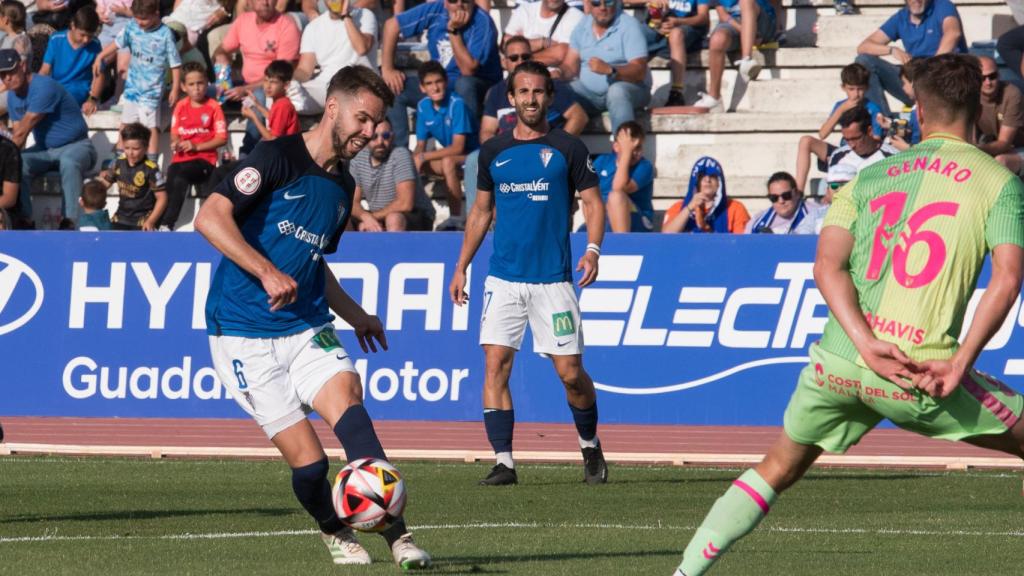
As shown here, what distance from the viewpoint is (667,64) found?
20.4 m

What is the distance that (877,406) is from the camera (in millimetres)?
5926

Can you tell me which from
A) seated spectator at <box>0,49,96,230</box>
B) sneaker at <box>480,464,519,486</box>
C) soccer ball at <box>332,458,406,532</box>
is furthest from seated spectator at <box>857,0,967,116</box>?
soccer ball at <box>332,458,406,532</box>

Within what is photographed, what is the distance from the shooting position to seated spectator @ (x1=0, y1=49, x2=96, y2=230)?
65.8 feet

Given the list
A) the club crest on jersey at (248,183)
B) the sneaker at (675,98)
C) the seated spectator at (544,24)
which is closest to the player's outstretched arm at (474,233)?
the club crest on jersey at (248,183)

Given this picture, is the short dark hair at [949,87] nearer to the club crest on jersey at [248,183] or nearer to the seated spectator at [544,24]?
the club crest on jersey at [248,183]

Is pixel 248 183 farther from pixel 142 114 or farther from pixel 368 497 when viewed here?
pixel 142 114

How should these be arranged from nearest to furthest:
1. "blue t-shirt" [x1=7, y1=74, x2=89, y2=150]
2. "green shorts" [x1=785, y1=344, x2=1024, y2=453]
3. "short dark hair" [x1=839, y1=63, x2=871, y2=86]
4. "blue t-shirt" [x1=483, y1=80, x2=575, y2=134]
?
1. "green shorts" [x1=785, y1=344, x2=1024, y2=453]
2. "short dark hair" [x1=839, y1=63, x2=871, y2=86]
3. "blue t-shirt" [x1=483, y1=80, x2=575, y2=134]
4. "blue t-shirt" [x1=7, y1=74, x2=89, y2=150]

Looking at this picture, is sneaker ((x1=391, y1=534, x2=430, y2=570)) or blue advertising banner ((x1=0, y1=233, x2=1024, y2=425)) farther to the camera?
blue advertising banner ((x1=0, y1=233, x2=1024, y2=425))

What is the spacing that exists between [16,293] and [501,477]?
6.84 meters

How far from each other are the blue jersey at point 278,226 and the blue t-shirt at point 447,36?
39.4 feet

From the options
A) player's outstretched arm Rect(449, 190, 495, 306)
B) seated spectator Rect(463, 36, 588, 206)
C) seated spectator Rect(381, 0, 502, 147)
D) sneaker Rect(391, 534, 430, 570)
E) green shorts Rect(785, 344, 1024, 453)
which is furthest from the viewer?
seated spectator Rect(381, 0, 502, 147)

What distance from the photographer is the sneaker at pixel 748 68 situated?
19.9m

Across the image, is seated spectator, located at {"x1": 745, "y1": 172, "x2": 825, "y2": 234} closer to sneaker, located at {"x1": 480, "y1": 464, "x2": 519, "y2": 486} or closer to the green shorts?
sneaker, located at {"x1": 480, "y1": 464, "x2": 519, "y2": 486}

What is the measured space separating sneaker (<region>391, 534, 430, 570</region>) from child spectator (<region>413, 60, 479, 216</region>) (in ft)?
39.1
